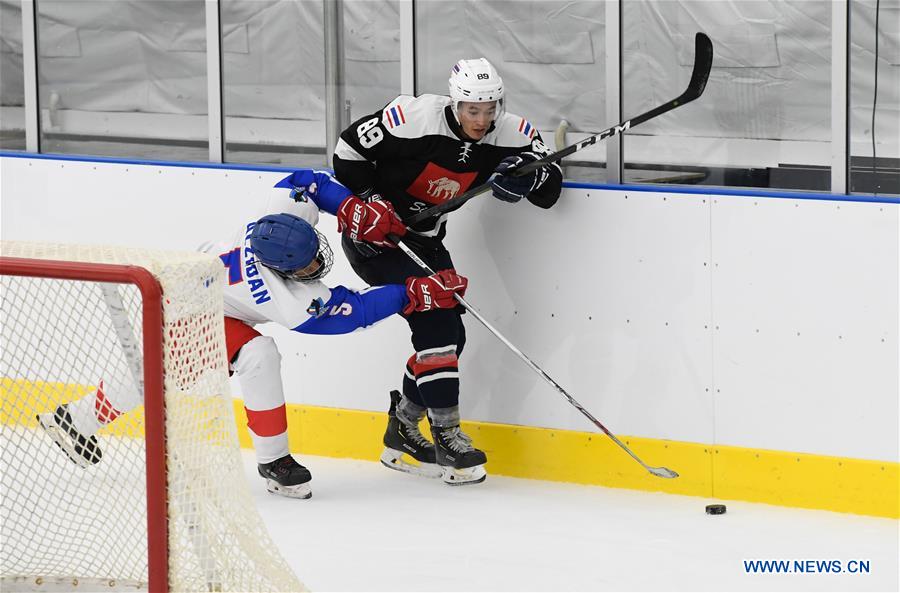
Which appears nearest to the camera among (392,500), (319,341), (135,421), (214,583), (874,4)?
(214,583)

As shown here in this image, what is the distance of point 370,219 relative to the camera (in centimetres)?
438

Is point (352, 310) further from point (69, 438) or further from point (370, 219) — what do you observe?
point (69, 438)

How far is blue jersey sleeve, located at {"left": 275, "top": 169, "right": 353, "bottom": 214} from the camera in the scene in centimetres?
448

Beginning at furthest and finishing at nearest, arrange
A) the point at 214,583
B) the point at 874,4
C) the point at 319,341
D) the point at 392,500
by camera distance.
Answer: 1. the point at 319,341
2. the point at 392,500
3. the point at 874,4
4. the point at 214,583

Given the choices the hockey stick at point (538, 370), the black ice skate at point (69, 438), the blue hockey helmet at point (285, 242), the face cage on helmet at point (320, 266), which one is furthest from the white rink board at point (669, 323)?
the black ice skate at point (69, 438)

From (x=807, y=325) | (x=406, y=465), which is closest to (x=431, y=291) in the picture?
(x=406, y=465)

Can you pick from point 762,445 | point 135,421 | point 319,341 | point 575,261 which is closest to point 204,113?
point 319,341

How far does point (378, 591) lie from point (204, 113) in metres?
2.07

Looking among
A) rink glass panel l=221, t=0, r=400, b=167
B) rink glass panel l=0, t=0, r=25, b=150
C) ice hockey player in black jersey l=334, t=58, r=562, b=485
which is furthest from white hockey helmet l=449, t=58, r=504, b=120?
rink glass panel l=0, t=0, r=25, b=150

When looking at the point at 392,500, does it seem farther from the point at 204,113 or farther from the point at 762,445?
the point at 204,113

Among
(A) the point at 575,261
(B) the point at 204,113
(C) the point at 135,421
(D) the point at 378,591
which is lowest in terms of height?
(D) the point at 378,591

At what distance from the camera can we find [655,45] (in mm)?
4469

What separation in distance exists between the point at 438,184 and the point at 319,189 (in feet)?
1.07

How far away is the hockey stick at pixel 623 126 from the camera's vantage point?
4121 millimetres
